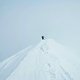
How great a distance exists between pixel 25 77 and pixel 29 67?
6.19ft

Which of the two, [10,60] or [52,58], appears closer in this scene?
[52,58]

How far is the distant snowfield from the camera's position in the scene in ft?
95.8

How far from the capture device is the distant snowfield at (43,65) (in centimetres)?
2919

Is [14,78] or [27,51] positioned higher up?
[27,51]

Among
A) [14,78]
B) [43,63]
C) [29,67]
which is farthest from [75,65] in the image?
[14,78]

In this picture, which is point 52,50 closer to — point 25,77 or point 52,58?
point 52,58

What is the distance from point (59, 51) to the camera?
116 ft

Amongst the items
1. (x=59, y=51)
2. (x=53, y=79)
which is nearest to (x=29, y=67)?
(x=53, y=79)

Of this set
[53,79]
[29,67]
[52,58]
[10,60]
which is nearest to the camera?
[53,79]

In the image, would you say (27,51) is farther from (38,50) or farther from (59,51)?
(59,51)

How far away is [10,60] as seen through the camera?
115 ft

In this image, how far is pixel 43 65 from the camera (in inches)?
1204

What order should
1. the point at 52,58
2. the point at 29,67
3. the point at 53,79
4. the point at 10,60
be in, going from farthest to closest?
1. the point at 10,60
2. the point at 52,58
3. the point at 29,67
4. the point at 53,79

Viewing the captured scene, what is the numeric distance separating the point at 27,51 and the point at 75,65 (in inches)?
300
